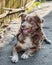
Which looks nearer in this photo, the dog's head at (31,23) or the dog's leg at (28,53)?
the dog's head at (31,23)

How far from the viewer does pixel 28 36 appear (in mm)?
6309

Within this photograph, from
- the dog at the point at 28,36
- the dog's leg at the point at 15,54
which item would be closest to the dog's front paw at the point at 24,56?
the dog at the point at 28,36

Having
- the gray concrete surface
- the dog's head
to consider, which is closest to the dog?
the dog's head

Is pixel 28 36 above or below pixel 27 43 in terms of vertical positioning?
above

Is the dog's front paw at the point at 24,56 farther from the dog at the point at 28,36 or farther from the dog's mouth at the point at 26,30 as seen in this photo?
the dog's mouth at the point at 26,30

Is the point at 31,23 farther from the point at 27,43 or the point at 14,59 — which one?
the point at 14,59

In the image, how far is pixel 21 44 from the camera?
6363 millimetres

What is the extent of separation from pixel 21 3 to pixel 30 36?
5.91m

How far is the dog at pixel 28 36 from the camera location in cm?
609

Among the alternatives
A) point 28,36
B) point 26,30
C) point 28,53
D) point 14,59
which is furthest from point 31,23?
point 14,59

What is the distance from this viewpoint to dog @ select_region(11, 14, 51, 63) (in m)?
6.09

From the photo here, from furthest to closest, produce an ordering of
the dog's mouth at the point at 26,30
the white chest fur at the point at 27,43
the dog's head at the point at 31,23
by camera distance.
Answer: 1. the white chest fur at the point at 27,43
2. the dog's mouth at the point at 26,30
3. the dog's head at the point at 31,23

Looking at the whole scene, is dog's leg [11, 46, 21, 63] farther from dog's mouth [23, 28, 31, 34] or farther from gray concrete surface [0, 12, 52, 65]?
dog's mouth [23, 28, 31, 34]

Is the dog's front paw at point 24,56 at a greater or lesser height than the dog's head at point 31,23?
lesser
